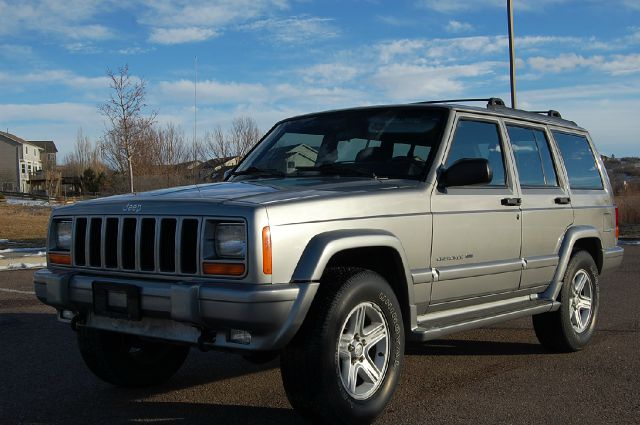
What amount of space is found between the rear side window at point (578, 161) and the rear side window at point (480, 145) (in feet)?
3.81

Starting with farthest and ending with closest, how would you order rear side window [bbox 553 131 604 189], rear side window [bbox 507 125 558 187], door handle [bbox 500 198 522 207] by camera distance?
rear side window [bbox 553 131 604 189] → rear side window [bbox 507 125 558 187] → door handle [bbox 500 198 522 207]

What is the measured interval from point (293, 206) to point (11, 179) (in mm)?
87794

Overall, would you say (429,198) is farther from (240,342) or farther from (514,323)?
(514,323)

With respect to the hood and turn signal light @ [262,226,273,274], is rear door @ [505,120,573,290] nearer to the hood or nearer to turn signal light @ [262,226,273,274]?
the hood

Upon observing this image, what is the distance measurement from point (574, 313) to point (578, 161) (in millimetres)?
1456

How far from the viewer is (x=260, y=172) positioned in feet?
17.7

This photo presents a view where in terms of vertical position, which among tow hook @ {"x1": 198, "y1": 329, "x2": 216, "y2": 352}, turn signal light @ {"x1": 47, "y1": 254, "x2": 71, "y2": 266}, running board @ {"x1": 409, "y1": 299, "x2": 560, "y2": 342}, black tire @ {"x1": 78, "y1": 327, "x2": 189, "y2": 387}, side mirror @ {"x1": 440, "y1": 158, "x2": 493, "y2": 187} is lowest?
black tire @ {"x1": 78, "y1": 327, "x2": 189, "y2": 387}

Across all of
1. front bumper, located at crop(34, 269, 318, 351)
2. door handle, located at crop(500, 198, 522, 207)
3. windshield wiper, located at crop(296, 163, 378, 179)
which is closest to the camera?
front bumper, located at crop(34, 269, 318, 351)

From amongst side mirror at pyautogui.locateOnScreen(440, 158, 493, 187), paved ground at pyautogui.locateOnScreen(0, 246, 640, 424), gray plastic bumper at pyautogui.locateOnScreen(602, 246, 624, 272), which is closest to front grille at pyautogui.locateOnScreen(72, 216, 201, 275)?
paved ground at pyautogui.locateOnScreen(0, 246, 640, 424)

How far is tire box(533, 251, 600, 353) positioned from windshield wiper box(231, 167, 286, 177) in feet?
8.71

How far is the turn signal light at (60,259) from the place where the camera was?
4.55 meters

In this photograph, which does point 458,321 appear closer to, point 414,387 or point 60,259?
point 414,387

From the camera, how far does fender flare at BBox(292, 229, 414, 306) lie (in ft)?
12.3

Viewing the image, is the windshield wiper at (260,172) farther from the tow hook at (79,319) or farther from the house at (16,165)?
the house at (16,165)
